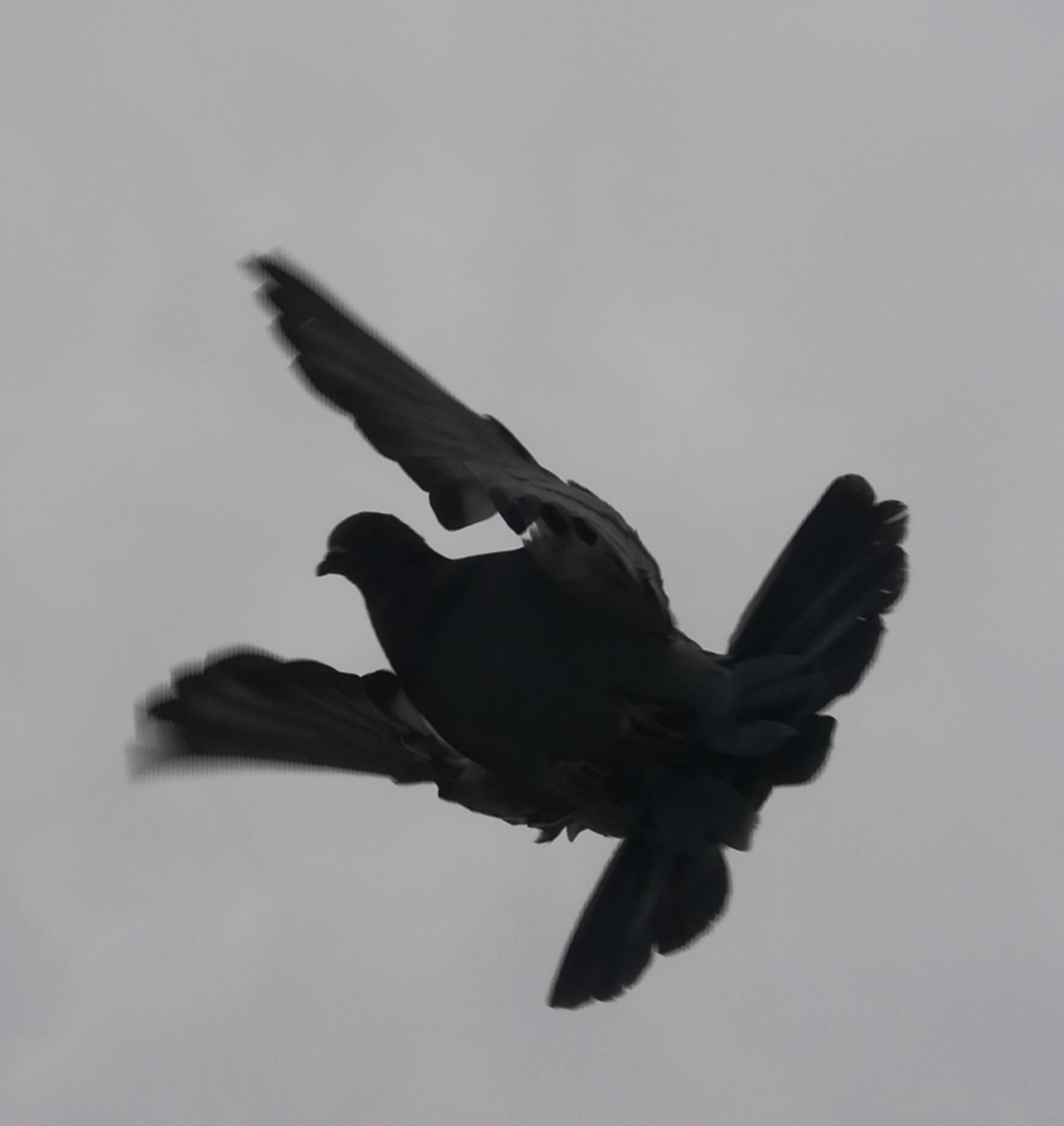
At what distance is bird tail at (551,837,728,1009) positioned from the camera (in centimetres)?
631

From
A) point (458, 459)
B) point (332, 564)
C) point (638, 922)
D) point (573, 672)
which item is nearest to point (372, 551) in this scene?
point (332, 564)

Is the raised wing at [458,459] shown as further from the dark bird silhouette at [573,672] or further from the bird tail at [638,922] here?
the bird tail at [638,922]

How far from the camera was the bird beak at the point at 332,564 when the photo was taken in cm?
689

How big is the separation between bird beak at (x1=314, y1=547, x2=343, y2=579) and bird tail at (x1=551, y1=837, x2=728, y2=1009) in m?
1.59

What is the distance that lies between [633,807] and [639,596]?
829 mm

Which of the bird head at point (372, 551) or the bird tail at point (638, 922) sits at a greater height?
the bird head at point (372, 551)

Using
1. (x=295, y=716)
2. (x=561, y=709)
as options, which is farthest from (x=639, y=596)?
(x=295, y=716)

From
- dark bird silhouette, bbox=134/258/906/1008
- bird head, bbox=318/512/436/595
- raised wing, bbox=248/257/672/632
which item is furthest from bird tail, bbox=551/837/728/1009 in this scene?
bird head, bbox=318/512/436/595

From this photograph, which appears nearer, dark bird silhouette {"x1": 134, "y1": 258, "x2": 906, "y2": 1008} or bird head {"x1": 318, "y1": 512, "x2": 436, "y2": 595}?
dark bird silhouette {"x1": 134, "y1": 258, "x2": 906, "y2": 1008}

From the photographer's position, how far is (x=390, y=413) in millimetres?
6320

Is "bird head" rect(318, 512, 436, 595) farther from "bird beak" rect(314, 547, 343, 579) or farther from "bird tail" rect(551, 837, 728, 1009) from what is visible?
"bird tail" rect(551, 837, 728, 1009)

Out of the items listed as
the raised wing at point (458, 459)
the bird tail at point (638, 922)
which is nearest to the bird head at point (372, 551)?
the raised wing at point (458, 459)

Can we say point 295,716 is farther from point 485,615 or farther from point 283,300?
point 283,300

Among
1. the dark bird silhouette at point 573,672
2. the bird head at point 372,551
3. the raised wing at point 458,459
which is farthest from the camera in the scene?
the bird head at point 372,551
